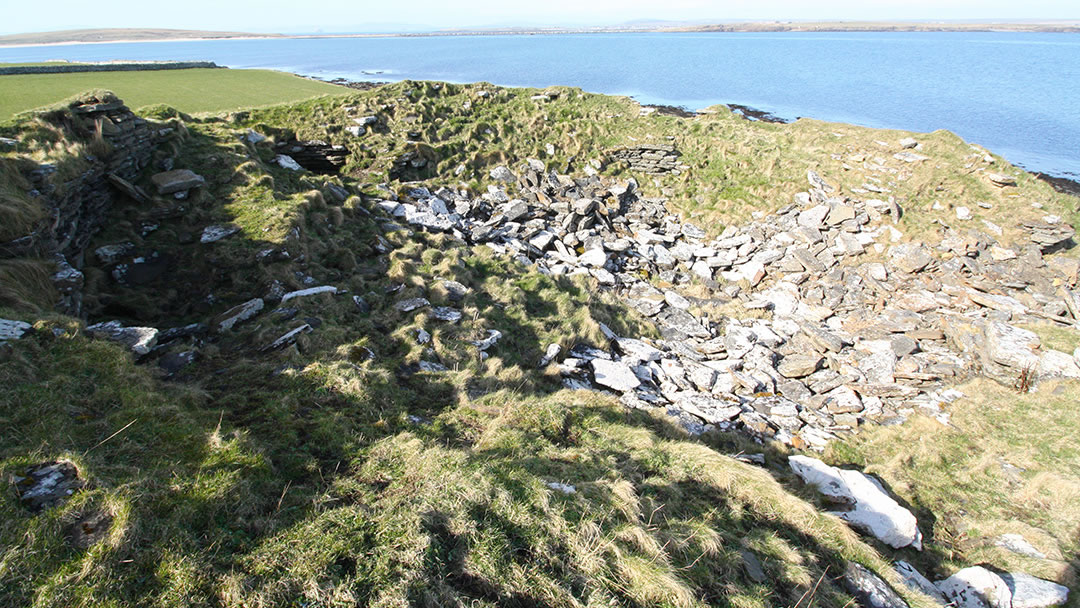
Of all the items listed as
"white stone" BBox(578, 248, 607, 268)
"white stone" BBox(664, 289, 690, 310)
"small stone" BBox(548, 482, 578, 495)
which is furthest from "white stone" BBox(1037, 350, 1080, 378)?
"small stone" BBox(548, 482, 578, 495)

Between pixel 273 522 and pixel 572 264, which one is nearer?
pixel 273 522

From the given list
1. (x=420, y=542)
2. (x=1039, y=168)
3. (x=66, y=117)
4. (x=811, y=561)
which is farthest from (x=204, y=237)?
(x=1039, y=168)

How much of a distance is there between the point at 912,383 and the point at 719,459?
8.40 m

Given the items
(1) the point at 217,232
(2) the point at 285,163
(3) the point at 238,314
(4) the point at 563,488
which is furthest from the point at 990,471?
(2) the point at 285,163

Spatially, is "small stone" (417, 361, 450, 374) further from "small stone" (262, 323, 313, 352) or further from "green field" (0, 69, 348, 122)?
"green field" (0, 69, 348, 122)

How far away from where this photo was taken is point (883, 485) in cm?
845

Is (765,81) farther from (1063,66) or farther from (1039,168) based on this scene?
(1063,66)

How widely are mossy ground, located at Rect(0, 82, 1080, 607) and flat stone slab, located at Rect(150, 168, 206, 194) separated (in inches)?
15.6

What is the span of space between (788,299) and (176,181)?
726 inches

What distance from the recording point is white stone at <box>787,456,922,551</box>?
695 centimetres

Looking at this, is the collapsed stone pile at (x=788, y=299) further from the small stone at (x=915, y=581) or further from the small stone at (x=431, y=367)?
the small stone at (x=915, y=581)

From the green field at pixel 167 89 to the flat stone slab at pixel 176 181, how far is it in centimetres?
559

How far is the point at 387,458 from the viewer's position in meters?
5.76

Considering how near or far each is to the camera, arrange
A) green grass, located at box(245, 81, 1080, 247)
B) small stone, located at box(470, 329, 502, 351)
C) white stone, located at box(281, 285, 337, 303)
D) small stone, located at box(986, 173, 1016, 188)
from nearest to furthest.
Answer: white stone, located at box(281, 285, 337, 303), small stone, located at box(470, 329, 502, 351), small stone, located at box(986, 173, 1016, 188), green grass, located at box(245, 81, 1080, 247)
